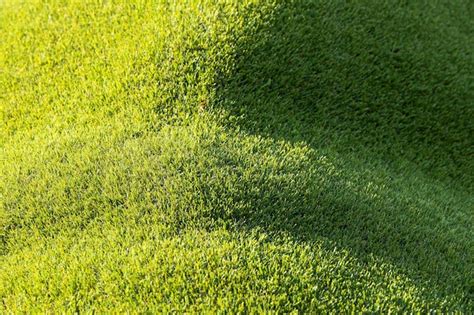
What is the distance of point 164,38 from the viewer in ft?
16.7

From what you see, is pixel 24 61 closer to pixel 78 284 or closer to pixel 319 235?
pixel 78 284

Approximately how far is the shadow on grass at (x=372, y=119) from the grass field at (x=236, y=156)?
0.02m

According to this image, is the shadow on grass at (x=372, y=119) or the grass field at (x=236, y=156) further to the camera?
the shadow on grass at (x=372, y=119)

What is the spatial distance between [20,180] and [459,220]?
3479 millimetres

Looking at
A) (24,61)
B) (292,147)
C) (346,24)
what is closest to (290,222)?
(292,147)

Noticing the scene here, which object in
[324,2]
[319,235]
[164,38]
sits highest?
[324,2]

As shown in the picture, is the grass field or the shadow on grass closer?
the grass field

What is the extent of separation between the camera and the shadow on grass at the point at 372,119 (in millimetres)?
3949

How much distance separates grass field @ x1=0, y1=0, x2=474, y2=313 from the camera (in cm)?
344

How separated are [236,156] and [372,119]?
1.68 m

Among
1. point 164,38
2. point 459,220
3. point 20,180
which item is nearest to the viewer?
point 20,180

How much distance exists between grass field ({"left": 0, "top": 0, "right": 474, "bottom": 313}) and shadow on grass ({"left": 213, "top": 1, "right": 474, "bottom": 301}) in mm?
17

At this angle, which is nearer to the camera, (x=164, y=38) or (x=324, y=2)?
(x=164, y=38)

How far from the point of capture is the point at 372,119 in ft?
17.3
